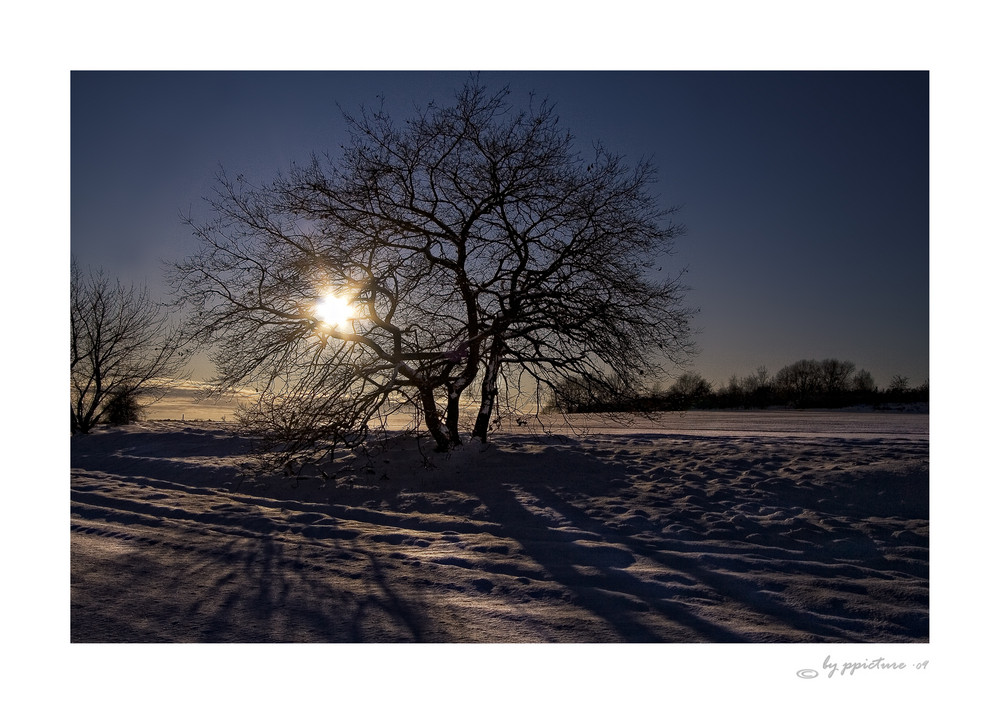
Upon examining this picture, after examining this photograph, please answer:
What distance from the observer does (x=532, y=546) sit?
18.9ft

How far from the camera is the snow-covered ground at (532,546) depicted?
4051mm

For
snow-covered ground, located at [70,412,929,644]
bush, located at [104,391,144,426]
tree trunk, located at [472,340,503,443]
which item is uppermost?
tree trunk, located at [472,340,503,443]

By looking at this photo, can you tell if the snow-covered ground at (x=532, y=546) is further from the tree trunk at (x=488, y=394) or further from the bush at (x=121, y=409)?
the bush at (x=121, y=409)

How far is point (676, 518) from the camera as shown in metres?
6.59

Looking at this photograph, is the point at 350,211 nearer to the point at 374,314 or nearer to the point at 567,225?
the point at 374,314

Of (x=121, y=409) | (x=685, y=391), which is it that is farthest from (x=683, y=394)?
(x=121, y=409)

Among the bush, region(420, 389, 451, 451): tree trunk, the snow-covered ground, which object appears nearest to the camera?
the snow-covered ground

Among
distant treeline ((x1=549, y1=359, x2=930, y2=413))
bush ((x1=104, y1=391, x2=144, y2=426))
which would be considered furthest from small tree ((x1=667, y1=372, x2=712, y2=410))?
bush ((x1=104, y1=391, x2=144, y2=426))

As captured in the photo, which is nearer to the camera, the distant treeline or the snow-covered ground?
the snow-covered ground

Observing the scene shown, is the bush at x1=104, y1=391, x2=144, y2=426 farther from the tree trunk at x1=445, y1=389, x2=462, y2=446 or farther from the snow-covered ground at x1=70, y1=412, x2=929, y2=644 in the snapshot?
the tree trunk at x1=445, y1=389, x2=462, y2=446

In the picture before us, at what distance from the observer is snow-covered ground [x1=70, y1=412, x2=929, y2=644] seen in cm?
405
